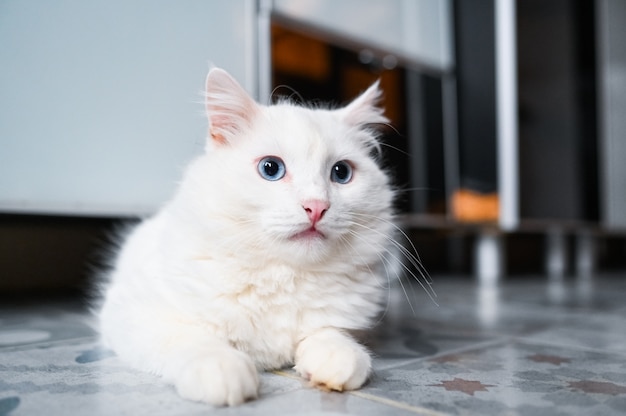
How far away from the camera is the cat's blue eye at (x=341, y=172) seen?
3.34ft

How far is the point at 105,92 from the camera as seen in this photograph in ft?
5.53

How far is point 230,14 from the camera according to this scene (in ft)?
5.99

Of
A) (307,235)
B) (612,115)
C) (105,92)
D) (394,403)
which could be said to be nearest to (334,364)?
(394,403)

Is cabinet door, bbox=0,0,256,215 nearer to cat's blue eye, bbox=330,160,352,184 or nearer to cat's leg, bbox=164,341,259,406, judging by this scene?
cat's blue eye, bbox=330,160,352,184

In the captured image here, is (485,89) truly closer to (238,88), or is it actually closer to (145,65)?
(145,65)

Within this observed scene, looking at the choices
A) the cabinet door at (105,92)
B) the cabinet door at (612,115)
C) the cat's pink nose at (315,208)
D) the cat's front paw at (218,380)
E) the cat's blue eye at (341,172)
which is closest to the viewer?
the cat's front paw at (218,380)

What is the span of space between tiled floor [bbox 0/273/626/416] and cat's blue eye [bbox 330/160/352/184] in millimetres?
347

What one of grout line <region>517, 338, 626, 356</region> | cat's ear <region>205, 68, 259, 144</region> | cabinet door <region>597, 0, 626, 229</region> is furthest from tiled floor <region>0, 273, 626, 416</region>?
cabinet door <region>597, 0, 626, 229</region>

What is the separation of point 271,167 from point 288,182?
2.0 inches

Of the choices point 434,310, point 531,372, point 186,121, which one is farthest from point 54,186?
point 531,372

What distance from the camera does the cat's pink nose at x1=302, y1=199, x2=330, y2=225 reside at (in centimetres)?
88

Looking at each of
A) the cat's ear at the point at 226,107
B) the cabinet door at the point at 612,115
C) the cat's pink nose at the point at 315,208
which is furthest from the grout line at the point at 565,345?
the cabinet door at the point at 612,115

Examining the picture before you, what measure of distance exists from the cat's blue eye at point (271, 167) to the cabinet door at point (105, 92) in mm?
660

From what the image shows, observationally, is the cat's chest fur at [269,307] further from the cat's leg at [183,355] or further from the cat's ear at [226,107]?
the cat's ear at [226,107]
